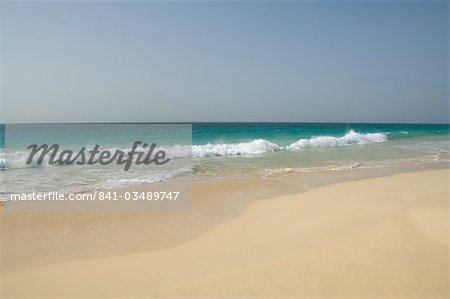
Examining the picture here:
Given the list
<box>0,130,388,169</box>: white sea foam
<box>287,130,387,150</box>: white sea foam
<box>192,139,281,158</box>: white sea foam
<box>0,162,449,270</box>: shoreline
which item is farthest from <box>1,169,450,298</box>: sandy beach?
<box>287,130,387,150</box>: white sea foam

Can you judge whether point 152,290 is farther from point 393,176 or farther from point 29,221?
point 393,176

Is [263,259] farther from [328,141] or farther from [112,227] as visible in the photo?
[328,141]

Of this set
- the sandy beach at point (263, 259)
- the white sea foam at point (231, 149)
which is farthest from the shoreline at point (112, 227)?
the white sea foam at point (231, 149)

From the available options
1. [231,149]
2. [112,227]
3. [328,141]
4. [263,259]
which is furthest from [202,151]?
[263,259]

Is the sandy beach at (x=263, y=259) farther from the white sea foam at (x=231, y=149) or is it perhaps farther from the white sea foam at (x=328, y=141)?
the white sea foam at (x=328, y=141)

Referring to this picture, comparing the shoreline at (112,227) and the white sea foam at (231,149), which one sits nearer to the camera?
the shoreline at (112,227)

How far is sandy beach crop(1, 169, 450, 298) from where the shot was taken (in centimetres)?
336

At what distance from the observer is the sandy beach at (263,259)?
11.0 ft

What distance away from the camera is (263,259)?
405 centimetres

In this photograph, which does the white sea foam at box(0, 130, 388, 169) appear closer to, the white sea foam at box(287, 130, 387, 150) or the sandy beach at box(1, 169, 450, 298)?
the white sea foam at box(287, 130, 387, 150)

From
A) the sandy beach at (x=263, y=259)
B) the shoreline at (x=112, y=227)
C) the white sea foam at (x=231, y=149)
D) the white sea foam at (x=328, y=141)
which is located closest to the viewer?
the sandy beach at (x=263, y=259)

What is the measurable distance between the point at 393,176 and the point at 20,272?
9990mm

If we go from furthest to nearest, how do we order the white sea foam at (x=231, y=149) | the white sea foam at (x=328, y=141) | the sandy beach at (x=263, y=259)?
1. the white sea foam at (x=328, y=141)
2. the white sea foam at (x=231, y=149)
3. the sandy beach at (x=263, y=259)

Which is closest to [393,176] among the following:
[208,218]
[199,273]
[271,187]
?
[271,187]
